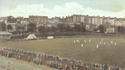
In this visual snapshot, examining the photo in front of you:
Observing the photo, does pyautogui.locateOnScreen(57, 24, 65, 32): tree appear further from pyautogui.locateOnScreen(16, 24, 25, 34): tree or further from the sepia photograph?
pyautogui.locateOnScreen(16, 24, 25, 34): tree

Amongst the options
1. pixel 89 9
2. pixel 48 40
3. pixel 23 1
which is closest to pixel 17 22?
pixel 23 1

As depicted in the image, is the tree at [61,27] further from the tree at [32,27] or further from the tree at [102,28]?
the tree at [102,28]

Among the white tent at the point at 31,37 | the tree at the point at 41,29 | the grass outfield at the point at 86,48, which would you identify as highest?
the tree at the point at 41,29

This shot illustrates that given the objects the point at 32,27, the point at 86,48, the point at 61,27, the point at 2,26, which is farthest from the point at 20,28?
the point at 86,48

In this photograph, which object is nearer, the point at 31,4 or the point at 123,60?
the point at 123,60

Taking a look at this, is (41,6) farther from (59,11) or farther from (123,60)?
(123,60)

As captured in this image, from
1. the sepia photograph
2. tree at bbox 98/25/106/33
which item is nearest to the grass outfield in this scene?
the sepia photograph

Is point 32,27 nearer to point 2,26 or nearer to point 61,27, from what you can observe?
point 61,27

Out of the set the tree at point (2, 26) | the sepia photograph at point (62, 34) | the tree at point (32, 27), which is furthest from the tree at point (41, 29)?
the tree at point (2, 26)
